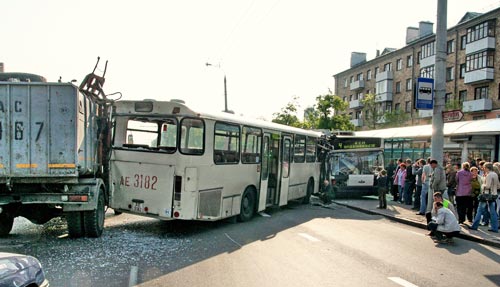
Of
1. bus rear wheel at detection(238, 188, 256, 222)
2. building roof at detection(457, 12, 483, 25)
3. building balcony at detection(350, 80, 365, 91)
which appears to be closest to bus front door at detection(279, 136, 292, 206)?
bus rear wheel at detection(238, 188, 256, 222)

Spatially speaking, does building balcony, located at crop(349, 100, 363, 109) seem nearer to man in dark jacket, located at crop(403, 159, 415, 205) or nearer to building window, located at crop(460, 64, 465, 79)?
building window, located at crop(460, 64, 465, 79)

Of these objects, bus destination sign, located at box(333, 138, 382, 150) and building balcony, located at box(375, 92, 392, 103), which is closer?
bus destination sign, located at box(333, 138, 382, 150)

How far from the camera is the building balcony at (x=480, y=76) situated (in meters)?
47.9

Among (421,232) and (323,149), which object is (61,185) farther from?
(323,149)

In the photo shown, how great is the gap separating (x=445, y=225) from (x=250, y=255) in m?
4.99

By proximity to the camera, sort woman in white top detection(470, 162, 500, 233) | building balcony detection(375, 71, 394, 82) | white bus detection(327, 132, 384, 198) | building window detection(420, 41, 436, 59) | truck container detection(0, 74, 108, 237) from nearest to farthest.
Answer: truck container detection(0, 74, 108, 237), woman in white top detection(470, 162, 500, 233), white bus detection(327, 132, 384, 198), building window detection(420, 41, 436, 59), building balcony detection(375, 71, 394, 82)

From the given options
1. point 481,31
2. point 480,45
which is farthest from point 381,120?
point 481,31

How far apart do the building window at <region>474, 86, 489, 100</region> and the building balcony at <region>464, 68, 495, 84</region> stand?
3.69 ft

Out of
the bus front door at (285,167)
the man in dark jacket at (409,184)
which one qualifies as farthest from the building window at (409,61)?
the bus front door at (285,167)

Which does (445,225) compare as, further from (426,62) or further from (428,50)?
(428,50)

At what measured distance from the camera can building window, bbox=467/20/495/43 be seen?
47.9 m

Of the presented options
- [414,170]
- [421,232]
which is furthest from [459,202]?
[414,170]

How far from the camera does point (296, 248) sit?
9.52 metres

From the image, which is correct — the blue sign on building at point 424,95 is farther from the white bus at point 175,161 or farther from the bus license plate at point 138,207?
the bus license plate at point 138,207
